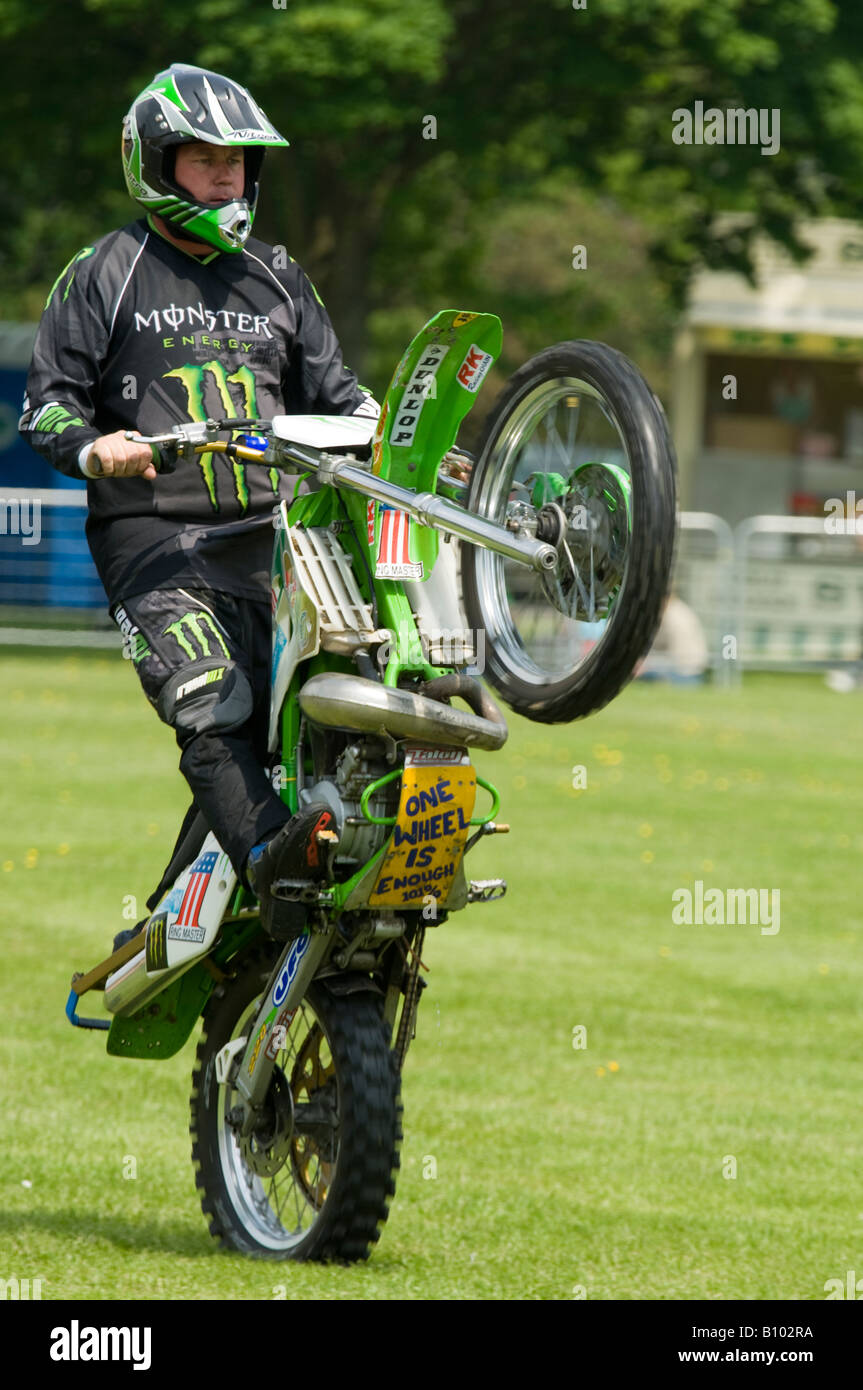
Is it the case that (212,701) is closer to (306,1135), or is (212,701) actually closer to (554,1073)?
(306,1135)

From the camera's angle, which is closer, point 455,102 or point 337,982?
point 337,982

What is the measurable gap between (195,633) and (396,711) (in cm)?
68

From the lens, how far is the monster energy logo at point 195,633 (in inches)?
207

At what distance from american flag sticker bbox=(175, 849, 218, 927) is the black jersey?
2.25 ft

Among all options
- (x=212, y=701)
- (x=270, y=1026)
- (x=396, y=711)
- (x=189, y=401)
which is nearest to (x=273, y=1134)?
(x=270, y=1026)

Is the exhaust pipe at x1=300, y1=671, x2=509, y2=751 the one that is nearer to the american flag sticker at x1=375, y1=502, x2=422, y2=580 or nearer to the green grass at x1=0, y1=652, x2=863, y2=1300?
the american flag sticker at x1=375, y1=502, x2=422, y2=580

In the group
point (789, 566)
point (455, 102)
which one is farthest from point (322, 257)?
point (789, 566)

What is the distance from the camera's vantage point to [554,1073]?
316 inches

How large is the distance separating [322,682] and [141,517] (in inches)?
32.1

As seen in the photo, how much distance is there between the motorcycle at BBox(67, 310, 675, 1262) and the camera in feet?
16.0

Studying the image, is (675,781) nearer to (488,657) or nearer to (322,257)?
(488,657)

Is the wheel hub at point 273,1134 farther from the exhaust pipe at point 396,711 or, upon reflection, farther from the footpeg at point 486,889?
the exhaust pipe at point 396,711

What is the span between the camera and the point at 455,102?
90.2 ft

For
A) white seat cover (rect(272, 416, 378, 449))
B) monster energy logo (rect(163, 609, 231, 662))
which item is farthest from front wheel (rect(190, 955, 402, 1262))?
white seat cover (rect(272, 416, 378, 449))
